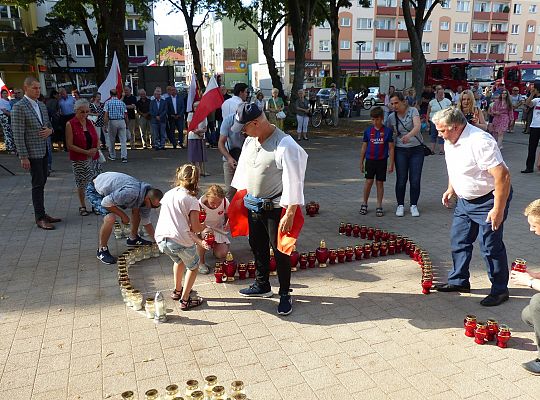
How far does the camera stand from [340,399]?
331cm

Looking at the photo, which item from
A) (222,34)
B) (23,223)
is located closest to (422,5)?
(23,223)

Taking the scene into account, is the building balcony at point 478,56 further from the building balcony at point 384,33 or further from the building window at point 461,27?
the building balcony at point 384,33

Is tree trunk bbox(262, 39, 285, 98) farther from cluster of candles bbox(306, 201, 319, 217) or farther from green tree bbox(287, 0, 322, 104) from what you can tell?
cluster of candles bbox(306, 201, 319, 217)

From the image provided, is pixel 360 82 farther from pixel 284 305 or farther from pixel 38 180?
pixel 284 305

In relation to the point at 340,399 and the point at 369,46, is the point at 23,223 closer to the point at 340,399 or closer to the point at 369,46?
the point at 340,399

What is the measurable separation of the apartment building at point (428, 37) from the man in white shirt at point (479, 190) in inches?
2209

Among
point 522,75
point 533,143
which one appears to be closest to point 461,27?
point 522,75

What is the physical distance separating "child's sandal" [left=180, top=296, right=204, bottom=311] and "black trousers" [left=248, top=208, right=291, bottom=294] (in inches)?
25.8

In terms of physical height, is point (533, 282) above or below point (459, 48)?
below

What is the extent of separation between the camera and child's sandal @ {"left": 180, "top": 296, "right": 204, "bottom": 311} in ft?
15.3

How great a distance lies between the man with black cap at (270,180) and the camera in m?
4.15

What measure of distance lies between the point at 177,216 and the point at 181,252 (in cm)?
35

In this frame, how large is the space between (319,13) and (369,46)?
124ft

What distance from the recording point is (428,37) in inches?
2537
